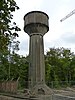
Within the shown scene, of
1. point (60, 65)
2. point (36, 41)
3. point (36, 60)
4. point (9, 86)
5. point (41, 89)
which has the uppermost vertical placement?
point (36, 41)

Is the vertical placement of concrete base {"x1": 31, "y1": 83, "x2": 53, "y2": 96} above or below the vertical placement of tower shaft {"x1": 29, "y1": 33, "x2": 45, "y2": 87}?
below

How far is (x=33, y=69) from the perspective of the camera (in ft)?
123

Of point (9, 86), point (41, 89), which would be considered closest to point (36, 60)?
point (41, 89)

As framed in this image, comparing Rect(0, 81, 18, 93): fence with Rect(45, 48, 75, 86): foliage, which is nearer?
Rect(0, 81, 18, 93): fence

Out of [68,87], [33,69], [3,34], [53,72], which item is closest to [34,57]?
[33,69]

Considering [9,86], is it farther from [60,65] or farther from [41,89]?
[60,65]

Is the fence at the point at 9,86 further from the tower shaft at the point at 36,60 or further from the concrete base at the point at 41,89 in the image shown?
the tower shaft at the point at 36,60

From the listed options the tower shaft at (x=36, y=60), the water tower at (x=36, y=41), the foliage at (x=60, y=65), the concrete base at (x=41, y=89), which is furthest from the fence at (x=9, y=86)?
the foliage at (x=60, y=65)

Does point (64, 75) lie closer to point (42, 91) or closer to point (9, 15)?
point (42, 91)

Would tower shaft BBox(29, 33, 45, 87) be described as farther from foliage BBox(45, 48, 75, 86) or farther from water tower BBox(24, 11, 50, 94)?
foliage BBox(45, 48, 75, 86)

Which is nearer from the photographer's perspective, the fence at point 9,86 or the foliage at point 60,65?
the fence at point 9,86

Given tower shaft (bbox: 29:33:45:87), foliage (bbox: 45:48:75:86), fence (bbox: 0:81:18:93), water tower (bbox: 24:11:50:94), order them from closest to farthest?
fence (bbox: 0:81:18:93) → tower shaft (bbox: 29:33:45:87) → water tower (bbox: 24:11:50:94) → foliage (bbox: 45:48:75:86)

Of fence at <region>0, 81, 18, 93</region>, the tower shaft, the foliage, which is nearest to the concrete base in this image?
the tower shaft

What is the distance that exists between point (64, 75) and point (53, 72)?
5.41 metres
